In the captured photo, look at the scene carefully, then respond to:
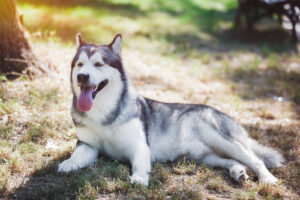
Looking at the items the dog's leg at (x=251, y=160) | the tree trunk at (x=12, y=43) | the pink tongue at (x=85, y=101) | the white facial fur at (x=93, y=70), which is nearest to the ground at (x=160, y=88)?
the dog's leg at (x=251, y=160)

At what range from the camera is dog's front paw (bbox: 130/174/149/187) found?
341 cm

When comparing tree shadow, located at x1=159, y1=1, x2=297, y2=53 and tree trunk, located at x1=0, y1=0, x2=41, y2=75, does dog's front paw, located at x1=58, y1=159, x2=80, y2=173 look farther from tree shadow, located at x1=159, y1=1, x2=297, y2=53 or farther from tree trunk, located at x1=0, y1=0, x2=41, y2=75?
tree shadow, located at x1=159, y1=1, x2=297, y2=53

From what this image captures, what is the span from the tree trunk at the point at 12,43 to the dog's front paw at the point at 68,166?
8.61ft

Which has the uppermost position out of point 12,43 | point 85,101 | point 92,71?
point 92,71

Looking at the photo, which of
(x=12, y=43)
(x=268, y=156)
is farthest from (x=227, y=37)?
(x=12, y=43)

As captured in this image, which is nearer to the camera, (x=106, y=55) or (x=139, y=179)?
(x=139, y=179)

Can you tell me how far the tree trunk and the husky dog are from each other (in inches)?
80.7

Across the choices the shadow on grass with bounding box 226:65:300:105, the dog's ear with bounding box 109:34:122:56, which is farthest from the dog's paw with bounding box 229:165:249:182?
the shadow on grass with bounding box 226:65:300:105

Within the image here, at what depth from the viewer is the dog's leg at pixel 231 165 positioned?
147 inches

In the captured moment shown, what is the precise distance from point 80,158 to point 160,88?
3233 millimetres

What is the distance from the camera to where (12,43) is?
5594 mm

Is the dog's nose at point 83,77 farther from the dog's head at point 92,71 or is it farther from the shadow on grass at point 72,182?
the shadow on grass at point 72,182

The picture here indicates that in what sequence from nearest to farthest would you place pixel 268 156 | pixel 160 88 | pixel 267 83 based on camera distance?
pixel 268 156 < pixel 160 88 < pixel 267 83

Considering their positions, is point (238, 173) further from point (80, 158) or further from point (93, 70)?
point (93, 70)
